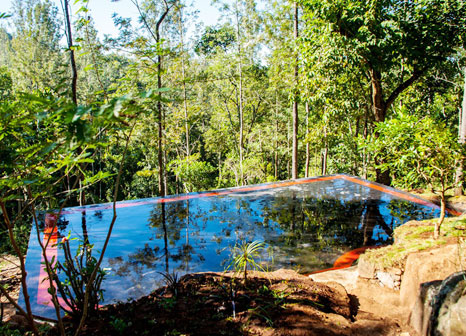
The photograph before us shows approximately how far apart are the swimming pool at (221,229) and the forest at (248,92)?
590 mm

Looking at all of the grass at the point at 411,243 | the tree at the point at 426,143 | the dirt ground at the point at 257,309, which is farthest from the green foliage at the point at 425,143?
the dirt ground at the point at 257,309

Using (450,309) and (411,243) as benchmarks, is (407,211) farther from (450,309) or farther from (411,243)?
(450,309)

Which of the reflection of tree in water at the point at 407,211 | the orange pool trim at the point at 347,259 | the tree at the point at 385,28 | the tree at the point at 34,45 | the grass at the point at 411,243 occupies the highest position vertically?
the tree at the point at 34,45

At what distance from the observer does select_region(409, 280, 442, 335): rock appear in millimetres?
1421

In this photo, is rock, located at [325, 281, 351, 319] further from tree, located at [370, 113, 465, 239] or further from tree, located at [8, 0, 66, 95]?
tree, located at [8, 0, 66, 95]

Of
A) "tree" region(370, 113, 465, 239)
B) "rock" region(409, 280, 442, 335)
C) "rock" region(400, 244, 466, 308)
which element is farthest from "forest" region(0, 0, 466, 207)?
"rock" region(409, 280, 442, 335)

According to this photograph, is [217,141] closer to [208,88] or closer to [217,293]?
[208,88]

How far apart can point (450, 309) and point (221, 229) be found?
241cm

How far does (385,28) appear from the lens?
14.4ft

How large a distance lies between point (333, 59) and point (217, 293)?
423cm

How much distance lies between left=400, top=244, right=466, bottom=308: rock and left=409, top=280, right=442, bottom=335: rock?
125mm

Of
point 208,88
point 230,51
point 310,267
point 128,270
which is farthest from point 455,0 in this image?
point 208,88

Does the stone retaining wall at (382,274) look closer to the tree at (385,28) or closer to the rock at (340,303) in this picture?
the rock at (340,303)

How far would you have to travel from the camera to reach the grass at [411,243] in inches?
83.0
